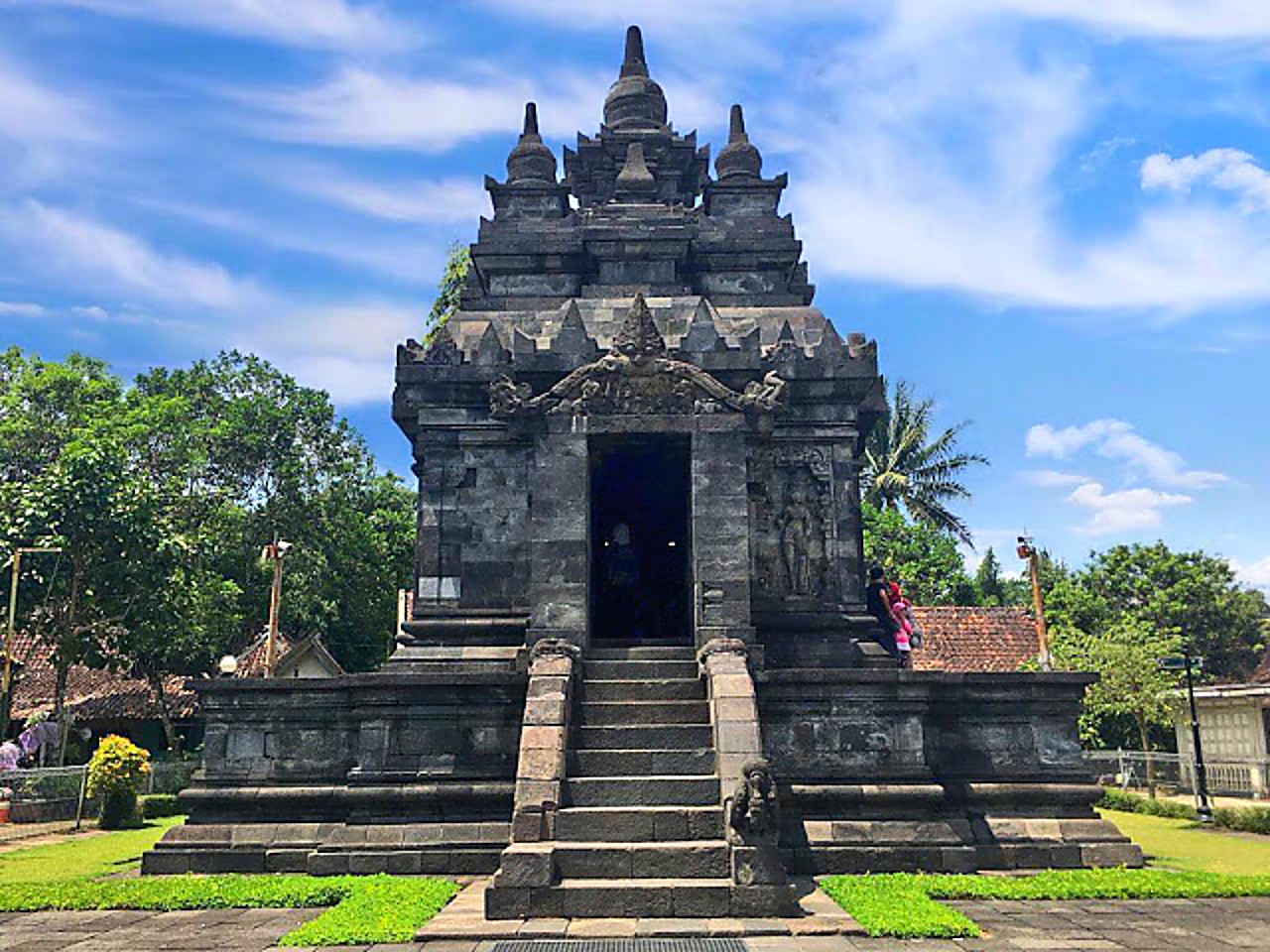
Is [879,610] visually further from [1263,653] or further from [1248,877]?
[1263,653]

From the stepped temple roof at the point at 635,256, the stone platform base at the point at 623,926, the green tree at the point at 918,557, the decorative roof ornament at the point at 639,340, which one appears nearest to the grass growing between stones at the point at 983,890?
the stone platform base at the point at 623,926

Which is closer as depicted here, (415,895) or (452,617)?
(415,895)

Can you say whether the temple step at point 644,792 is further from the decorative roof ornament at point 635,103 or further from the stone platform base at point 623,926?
the decorative roof ornament at point 635,103

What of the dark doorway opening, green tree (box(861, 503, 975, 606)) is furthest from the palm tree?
the dark doorway opening

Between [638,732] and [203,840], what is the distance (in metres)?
5.60

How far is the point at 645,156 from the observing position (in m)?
24.1

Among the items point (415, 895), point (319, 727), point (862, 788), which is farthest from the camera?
point (319, 727)

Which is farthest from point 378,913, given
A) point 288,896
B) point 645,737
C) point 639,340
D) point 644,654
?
point 639,340

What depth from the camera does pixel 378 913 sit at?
9.61 m

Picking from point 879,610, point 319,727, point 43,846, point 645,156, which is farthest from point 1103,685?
point 43,846

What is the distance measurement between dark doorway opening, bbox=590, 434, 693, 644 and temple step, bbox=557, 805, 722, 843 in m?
7.45

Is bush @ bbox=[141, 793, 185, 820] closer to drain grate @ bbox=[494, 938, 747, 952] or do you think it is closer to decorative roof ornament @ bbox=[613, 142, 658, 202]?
decorative roof ornament @ bbox=[613, 142, 658, 202]

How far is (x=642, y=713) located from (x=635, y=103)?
654 inches

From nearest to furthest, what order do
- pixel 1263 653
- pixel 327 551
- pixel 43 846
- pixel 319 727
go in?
pixel 319 727 → pixel 43 846 → pixel 327 551 → pixel 1263 653
